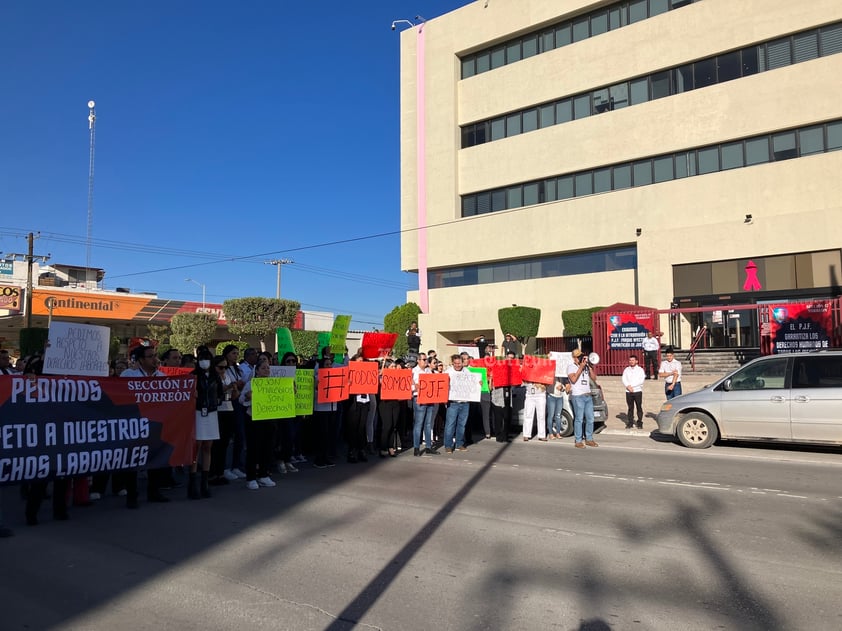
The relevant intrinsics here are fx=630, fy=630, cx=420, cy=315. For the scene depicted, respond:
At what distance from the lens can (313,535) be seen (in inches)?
248

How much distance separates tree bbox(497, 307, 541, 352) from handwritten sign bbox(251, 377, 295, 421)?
22805 mm

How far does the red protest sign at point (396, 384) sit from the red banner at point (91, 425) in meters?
3.84

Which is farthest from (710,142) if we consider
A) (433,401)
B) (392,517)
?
(392,517)

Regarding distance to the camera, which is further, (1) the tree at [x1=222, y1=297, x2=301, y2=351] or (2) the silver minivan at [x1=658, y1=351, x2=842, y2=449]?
(1) the tree at [x1=222, y1=297, x2=301, y2=351]

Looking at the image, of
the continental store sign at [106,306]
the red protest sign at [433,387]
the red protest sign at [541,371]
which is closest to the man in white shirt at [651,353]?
the red protest sign at [541,371]

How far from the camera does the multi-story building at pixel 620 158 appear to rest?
2542 centimetres

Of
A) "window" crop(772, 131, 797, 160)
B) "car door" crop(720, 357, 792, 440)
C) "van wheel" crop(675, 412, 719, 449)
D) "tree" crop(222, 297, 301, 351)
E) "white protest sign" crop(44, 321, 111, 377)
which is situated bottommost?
"van wheel" crop(675, 412, 719, 449)

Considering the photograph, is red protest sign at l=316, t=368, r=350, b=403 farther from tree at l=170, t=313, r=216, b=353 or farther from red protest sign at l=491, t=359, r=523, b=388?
tree at l=170, t=313, r=216, b=353

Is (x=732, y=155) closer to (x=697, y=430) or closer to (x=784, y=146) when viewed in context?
(x=784, y=146)

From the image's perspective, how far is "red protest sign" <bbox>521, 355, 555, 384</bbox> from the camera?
44.0 ft

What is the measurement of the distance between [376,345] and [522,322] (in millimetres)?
19447

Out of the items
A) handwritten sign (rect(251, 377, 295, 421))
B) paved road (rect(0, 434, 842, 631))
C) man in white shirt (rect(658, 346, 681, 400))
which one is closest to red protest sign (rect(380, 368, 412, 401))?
handwritten sign (rect(251, 377, 295, 421))

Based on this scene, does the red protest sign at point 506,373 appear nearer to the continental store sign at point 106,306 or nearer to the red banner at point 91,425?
the red banner at point 91,425

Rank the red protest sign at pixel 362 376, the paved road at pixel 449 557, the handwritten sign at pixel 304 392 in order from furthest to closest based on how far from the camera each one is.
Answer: the red protest sign at pixel 362 376 < the handwritten sign at pixel 304 392 < the paved road at pixel 449 557
